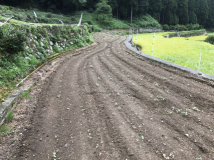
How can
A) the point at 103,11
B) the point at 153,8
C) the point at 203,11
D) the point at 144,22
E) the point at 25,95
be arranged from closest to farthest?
the point at 25,95
the point at 103,11
the point at 144,22
the point at 153,8
the point at 203,11

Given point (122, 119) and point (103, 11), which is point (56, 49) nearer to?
point (122, 119)

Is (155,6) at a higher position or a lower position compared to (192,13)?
higher

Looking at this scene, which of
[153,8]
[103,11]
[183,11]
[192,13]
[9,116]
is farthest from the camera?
[192,13]

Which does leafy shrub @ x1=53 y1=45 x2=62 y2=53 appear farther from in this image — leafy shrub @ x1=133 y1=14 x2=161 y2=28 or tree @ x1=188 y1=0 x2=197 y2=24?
tree @ x1=188 y1=0 x2=197 y2=24

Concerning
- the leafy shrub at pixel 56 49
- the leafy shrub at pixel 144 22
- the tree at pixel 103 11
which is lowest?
the leafy shrub at pixel 56 49

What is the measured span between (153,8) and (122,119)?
6599 cm

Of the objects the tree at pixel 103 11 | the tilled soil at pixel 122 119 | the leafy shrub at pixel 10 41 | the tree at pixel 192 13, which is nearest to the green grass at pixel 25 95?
the tilled soil at pixel 122 119

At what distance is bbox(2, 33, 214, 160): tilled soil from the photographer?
147 inches

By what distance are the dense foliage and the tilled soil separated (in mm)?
39626

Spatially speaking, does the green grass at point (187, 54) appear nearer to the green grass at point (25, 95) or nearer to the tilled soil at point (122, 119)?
the tilled soil at point (122, 119)

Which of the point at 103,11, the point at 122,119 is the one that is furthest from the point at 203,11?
the point at 122,119

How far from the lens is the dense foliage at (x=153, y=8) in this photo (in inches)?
1737

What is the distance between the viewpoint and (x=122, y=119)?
16.0 feet

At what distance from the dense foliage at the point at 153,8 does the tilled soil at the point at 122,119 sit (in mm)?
39626
